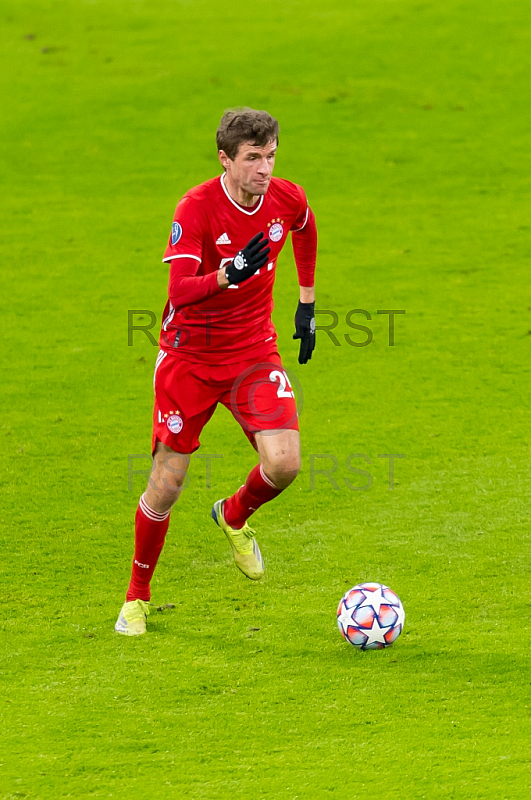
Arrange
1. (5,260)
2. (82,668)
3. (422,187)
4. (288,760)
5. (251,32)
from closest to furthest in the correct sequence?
(288,760) < (82,668) < (5,260) < (422,187) < (251,32)

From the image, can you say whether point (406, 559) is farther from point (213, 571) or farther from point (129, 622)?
point (129, 622)

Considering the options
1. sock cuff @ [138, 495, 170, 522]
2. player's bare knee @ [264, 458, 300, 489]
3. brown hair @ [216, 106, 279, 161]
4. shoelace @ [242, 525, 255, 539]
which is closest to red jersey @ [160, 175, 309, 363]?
brown hair @ [216, 106, 279, 161]

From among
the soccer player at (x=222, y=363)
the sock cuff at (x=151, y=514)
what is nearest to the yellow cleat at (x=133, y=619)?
the soccer player at (x=222, y=363)

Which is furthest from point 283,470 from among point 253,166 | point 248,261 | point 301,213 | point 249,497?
point 253,166

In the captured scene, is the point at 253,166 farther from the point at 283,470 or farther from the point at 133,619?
the point at 133,619

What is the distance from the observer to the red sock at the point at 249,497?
5.34 m

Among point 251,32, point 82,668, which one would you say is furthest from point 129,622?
point 251,32

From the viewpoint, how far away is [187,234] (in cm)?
480

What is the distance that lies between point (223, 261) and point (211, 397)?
0.70 meters

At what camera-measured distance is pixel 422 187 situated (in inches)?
501

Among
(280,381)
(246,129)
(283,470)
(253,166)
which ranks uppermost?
(246,129)

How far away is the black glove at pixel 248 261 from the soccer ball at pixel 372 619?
1663 mm

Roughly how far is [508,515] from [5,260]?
22.1ft

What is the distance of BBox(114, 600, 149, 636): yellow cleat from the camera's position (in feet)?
17.0
